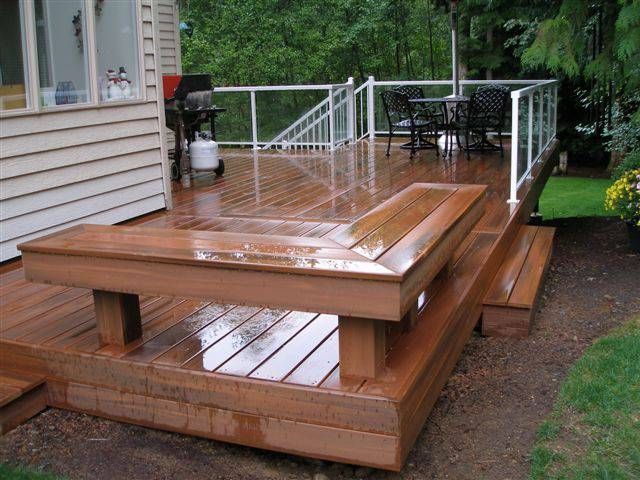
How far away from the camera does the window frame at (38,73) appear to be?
4.41 m

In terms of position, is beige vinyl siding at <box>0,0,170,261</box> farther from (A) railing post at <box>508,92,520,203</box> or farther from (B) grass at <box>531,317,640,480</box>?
(B) grass at <box>531,317,640,480</box>

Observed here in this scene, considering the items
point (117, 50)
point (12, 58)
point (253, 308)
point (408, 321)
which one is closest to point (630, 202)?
point (408, 321)

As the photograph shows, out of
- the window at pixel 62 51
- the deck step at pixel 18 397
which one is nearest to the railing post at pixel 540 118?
the window at pixel 62 51

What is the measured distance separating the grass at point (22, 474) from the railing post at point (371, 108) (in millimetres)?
8258

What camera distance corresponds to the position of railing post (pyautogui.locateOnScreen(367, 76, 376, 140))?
406 inches

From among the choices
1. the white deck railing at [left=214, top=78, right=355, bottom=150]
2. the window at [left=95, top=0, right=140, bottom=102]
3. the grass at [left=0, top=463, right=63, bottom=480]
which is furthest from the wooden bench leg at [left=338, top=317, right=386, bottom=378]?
the white deck railing at [left=214, top=78, right=355, bottom=150]

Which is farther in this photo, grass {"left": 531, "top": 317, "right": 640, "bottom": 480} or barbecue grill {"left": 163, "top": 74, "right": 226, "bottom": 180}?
barbecue grill {"left": 163, "top": 74, "right": 226, "bottom": 180}

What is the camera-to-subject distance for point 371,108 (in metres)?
10.6

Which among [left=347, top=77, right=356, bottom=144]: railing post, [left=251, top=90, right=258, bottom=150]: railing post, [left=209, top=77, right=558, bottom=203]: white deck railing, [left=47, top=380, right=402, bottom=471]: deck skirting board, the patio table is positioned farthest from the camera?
[left=347, top=77, right=356, bottom=144]: railing post

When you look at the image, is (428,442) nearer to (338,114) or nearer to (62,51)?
(62,51)

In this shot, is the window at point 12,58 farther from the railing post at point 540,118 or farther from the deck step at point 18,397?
the railing post at point 540,118

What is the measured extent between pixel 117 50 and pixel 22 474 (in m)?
3.45

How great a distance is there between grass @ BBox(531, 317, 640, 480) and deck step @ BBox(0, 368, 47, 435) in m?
2.04

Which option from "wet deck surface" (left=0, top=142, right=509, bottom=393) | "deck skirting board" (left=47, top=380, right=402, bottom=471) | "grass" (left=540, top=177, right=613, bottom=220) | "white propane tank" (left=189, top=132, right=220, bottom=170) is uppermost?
"white propane tank" (left=189, top=132, right=220, bottom=170)
